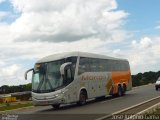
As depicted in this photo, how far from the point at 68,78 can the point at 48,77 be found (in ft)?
3.84

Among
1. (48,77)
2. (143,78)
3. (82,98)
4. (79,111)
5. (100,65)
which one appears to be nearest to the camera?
(79,111)

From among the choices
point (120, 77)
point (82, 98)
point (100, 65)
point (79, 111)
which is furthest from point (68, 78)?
point (120, 77)

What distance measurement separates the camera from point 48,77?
2448 centimetres

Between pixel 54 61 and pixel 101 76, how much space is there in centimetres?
598

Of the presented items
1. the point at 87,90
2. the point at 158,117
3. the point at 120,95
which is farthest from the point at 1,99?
the point at 158,117

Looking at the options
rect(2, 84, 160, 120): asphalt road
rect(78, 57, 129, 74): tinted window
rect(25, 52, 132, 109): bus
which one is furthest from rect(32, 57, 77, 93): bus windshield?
rect(78, 57, 129, 74): tinted window

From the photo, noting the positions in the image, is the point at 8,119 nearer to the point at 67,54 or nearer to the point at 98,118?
the point at 98,118

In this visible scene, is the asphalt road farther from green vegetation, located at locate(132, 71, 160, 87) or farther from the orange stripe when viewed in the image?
green vegetation, located at locate(132, 71, 160, 87)

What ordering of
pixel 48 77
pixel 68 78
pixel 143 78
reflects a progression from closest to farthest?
pixel 48 77 → pixel 68 78 → pixel 143 78

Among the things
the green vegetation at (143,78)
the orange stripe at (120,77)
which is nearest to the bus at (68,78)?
the orange stripe at (120,77)

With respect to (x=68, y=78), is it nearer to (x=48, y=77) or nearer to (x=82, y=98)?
(x=48, y=77)

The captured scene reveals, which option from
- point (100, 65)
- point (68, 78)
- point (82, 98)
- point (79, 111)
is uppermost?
point (100, 65)

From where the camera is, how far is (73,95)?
25.3 metres

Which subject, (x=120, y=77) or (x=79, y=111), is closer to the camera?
(x=79, y=111)
